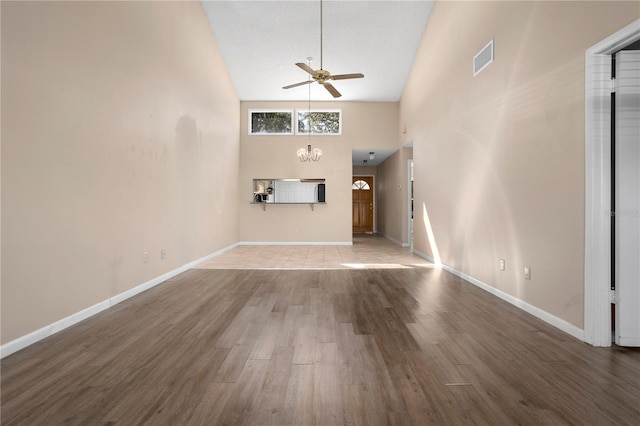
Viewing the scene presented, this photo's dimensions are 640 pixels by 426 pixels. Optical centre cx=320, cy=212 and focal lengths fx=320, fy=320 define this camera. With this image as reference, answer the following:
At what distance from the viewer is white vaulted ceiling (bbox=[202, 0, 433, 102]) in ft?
19.5

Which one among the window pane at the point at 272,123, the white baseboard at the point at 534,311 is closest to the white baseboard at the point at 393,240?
the white baseboard at the point at 534,311

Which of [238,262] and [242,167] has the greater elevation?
[242,167]

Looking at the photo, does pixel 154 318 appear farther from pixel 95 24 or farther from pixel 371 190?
pixel 371 190

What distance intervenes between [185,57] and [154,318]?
4.21 metres

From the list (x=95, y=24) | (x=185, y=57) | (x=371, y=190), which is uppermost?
(x=185, y=57)

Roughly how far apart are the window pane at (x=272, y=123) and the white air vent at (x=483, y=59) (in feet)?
17.8

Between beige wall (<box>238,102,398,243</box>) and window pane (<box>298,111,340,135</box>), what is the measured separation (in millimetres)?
176

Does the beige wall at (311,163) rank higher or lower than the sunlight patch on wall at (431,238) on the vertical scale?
higher

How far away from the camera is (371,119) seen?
28.8 feet

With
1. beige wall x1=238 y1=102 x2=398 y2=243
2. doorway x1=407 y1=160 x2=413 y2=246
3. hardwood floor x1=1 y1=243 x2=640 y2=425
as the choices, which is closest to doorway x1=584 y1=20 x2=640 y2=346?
hardwood floor x1=1 y1=243 x2=640 y2=425

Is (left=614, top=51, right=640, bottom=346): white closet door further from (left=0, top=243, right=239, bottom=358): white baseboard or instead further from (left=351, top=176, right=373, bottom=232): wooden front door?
(left=351, top=176, right=373, bottom=232): wooden front door

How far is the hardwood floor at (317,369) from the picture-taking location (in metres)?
1.52

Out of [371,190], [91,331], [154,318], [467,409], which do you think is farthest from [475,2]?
[371,190]

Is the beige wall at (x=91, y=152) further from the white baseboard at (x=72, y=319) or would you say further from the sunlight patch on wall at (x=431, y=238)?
the sunlight patch on wall at (x=431, y=238)
